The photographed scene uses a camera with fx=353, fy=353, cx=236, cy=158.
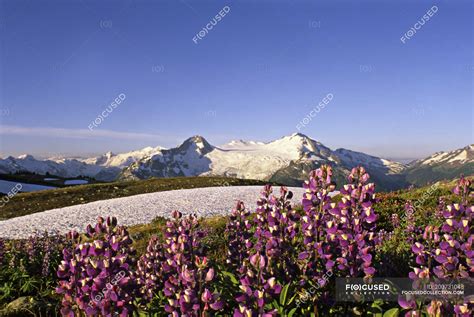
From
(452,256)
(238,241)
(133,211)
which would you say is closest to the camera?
(452,256)

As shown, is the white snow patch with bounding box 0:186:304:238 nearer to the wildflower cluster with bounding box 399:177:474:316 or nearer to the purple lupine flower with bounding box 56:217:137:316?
the purple lupine flower with bounding box 56:217:137:316

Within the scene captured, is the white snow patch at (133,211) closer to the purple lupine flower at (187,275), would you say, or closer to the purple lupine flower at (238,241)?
the purple lupine flower at (238,241)

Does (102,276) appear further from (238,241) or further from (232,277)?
(238,241)

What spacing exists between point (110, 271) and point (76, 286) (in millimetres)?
656

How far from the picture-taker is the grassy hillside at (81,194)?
105 ft

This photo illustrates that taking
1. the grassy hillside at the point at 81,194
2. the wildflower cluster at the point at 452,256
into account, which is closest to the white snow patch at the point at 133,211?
the grassy hillside at the point at 81,194

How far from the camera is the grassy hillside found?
105 feet

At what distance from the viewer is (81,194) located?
37.4 meters

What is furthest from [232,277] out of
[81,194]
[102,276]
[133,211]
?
[81,194]

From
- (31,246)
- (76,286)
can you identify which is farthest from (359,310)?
(31,246)

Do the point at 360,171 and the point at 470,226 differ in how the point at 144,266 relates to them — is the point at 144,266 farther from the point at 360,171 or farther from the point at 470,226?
the point at 470,226

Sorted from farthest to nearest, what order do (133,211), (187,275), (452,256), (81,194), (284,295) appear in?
1. (81,194)
2. (133,211)
3. (284,295)
4. (452,256)
5. (187,275)

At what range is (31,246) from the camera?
10.3 metres

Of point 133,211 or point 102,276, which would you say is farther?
point 133,211
